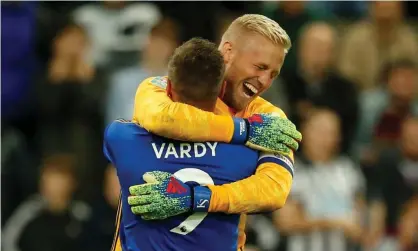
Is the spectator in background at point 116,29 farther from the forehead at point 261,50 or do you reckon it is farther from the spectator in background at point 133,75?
the forehead at point 261,50

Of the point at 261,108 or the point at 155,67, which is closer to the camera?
the point at 261,108

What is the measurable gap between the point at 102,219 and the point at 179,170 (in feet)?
13.9

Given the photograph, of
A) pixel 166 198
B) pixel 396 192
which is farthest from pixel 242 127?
pixel 396 192

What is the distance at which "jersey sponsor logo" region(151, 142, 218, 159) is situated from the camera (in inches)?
132

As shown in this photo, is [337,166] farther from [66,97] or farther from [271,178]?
[271,178]

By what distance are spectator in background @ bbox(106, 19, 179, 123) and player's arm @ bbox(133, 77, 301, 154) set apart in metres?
4.52

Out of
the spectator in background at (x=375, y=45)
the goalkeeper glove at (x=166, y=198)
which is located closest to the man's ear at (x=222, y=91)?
the goalkeeper glove at (x=166, y=198)

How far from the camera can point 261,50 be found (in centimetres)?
352

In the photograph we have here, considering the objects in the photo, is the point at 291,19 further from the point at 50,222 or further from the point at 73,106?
the point at 50,222

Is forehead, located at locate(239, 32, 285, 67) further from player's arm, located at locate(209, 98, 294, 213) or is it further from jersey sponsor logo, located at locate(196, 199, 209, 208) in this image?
jersey sponsor logo, located at locate(196, 199, 209, 208)

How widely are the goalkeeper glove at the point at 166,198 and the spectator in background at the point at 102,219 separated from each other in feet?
13.4

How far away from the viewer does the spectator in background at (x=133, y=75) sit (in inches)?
317

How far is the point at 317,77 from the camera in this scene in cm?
810

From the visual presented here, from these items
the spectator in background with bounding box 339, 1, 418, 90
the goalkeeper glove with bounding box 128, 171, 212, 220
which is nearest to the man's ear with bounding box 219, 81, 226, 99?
the goalkeeper glove with bounding box 128, 171, 212, 220
